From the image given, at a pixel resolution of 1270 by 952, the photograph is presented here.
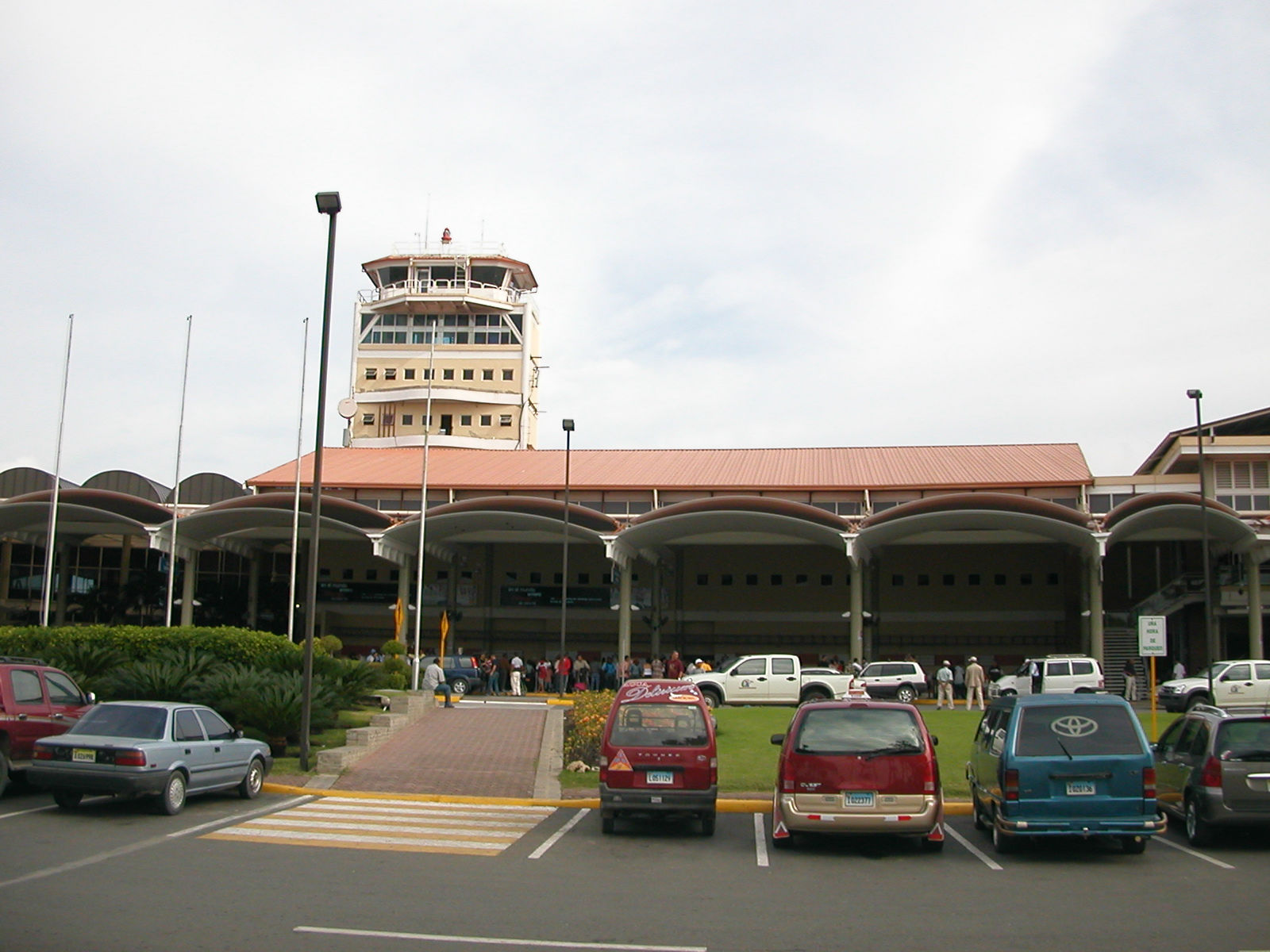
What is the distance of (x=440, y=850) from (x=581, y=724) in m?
6.77

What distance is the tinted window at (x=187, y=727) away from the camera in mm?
14375

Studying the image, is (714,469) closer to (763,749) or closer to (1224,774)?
(763,749)

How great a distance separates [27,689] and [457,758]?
266 inches

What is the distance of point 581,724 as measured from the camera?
19094mm

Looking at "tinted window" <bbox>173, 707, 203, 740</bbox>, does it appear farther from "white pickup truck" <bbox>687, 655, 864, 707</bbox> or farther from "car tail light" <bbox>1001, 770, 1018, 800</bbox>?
"white pickup truck" <bbox>687, 655, 864, 707</bbox>

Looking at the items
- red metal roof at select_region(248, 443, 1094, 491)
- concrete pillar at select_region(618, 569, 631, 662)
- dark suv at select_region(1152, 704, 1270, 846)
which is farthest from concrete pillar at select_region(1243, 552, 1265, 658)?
dark suv at select_region(1152, 704, 1270, 846)

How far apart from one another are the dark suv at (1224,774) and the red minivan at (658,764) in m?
5.21

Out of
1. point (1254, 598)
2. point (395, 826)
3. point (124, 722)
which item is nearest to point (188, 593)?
point (124, 722)

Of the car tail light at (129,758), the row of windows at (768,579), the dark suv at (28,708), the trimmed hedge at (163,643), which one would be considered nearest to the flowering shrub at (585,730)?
the car tail light at (129,758)

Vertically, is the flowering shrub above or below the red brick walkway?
above

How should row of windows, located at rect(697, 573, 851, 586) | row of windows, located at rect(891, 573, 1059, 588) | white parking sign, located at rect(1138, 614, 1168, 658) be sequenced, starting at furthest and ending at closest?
1. row of windows, located at rect(697, 573, 851, 586)
2. row of windows, located at rect(891, 573, 1059, 588)
3. white parking sign, located at rect(1138, 614, 1168, 658)

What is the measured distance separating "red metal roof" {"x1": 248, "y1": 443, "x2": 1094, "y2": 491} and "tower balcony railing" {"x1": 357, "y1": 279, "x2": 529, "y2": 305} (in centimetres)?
1233

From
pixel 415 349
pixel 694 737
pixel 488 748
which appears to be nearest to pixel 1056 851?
pixel 694 737

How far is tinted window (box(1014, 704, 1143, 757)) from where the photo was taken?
11617mm
